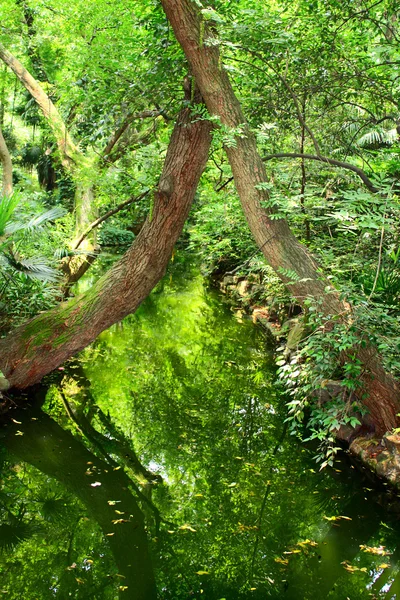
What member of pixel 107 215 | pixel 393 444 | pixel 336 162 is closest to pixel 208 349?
pixel 107 215

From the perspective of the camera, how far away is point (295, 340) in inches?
308

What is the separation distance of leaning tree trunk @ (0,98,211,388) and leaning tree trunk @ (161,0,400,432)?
644mm

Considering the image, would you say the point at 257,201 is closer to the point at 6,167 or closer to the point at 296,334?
the point at 296,334

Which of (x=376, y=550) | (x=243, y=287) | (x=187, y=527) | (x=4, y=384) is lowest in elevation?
(x=376, y=550)

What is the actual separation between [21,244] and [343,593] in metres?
4.48

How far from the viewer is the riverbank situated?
16.8 ft

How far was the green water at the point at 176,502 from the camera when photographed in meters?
3.76

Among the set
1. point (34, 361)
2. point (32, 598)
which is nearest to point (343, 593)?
point (32, 598)

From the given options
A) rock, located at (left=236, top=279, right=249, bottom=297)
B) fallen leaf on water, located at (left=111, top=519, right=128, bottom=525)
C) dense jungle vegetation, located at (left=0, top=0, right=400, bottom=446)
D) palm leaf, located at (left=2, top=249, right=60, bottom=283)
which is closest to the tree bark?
dense jungle vegetation, located at (left=0, top=0, right=400, bottom=446)

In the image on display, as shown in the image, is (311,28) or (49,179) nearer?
(311,28)

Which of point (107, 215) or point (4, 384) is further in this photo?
point (107, 215)

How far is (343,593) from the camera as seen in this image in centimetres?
372

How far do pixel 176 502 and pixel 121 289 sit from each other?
2500mm

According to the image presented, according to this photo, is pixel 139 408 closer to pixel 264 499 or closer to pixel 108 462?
pixel 108 462
